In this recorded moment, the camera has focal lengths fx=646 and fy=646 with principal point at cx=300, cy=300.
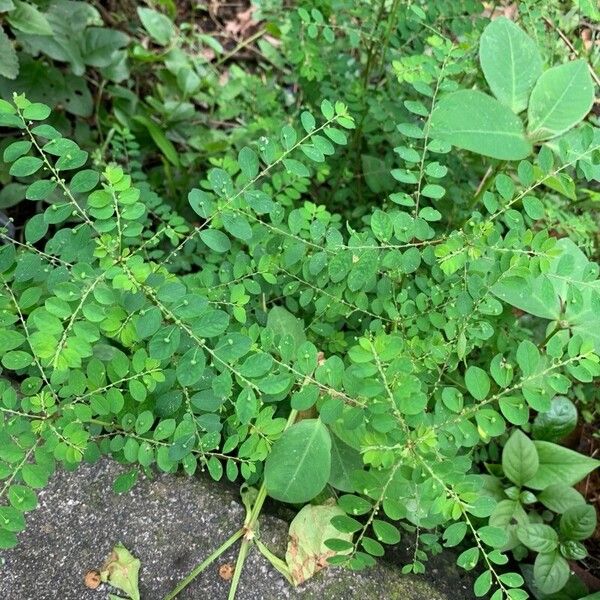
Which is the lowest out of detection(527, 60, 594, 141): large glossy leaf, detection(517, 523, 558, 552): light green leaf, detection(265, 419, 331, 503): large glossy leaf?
detection(517, 523, 558, 552): light green leaf

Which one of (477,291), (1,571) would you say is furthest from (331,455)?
(1,571)

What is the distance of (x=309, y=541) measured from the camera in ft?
4.74

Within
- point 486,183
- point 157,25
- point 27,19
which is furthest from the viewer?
point 157,25

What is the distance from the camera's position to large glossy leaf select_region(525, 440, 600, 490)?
170cm

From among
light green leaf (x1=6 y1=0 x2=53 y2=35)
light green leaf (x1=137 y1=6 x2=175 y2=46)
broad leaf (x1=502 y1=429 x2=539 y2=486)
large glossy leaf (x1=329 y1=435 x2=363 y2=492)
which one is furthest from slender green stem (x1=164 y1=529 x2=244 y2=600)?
light green leaf (x1=137 y1=6 x2=175 y2=46)

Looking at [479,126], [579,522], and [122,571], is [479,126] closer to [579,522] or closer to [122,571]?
[579,522]

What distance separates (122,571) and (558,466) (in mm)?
1134

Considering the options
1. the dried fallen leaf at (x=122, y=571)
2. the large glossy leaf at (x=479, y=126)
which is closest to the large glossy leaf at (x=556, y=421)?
the large glossy leaf at (x=479, y=126)

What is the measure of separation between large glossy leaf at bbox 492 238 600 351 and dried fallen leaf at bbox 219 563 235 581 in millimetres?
839

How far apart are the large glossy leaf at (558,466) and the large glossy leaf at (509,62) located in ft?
2.97

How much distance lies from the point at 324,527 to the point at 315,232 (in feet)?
2.20

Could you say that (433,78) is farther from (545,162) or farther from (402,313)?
(402,313)

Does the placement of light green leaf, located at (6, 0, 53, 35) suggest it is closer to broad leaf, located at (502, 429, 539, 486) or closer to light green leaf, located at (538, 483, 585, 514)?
broad leaf, located at (502, 429, 539, 486)

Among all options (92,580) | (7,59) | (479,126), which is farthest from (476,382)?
(7,59)
